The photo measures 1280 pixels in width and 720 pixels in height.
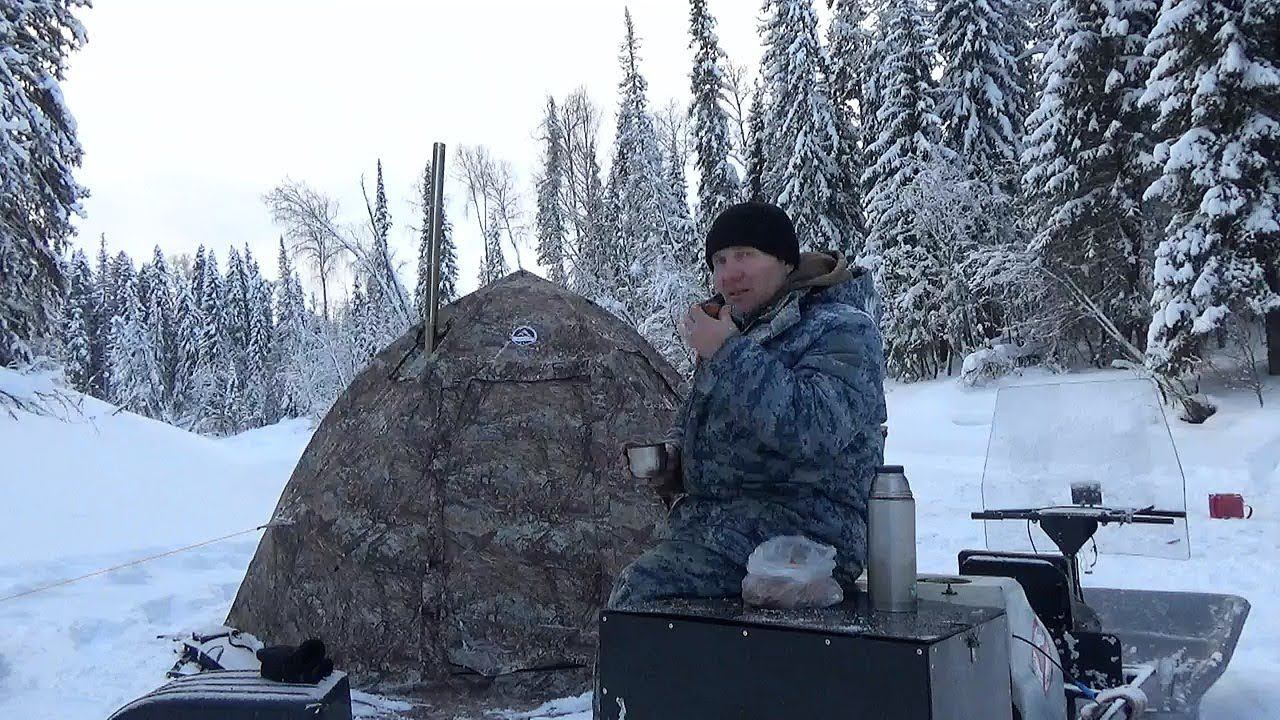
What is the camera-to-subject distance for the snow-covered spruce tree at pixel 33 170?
1388 cm

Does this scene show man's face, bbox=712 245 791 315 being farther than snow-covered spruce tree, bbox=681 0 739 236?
No

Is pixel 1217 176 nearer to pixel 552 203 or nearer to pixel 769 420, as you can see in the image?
pixel 769 420

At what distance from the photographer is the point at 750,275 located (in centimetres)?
294

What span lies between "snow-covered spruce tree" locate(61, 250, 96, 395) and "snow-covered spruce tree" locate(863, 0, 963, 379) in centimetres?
3716

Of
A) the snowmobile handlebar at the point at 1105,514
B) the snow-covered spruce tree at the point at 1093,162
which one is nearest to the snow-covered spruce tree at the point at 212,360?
the snow-covered spruce tree at the point at 1093,162

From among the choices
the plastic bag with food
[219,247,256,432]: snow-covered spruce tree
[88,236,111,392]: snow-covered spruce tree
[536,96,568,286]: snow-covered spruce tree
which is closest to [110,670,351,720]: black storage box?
the plastic bag with food

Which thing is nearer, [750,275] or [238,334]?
[750,275]

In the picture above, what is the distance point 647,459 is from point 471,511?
2753mm

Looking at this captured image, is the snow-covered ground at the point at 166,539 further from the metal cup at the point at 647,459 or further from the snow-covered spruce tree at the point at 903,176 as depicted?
the snow-covered spruce tree at the point at 903,176

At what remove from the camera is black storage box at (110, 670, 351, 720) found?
2018 mm

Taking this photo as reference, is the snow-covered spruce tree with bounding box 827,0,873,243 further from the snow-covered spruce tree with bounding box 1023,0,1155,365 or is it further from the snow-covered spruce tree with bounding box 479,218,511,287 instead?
the snow-covered spruce tree with bounding box 479,218,511,287

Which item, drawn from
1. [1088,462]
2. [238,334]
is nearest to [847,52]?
[1088,462]

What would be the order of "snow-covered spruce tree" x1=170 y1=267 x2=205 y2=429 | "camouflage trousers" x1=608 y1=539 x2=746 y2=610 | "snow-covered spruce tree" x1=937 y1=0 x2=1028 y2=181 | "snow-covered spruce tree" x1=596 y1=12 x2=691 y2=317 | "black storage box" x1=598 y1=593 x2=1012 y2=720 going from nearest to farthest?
1. "black storage box" x1=598 y1=593 x2=1012 y2=720
2. "camouflage trousers" x1=608 y1=539 x2=746 y2=610
3. "snow-covered spruce tree" x1=937 y1=0 x2=1028 y2=181
4. "snow-covered spruce tree" x1=596 y1=12 x2=691 y2=317
5. "snow-covered spruce tree" x1=170 y1=267 x2=205 y2=429

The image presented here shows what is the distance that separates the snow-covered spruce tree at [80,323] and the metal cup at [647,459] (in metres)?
47.3
